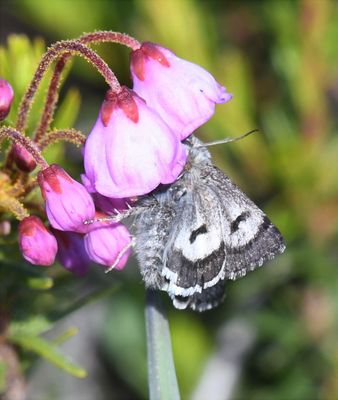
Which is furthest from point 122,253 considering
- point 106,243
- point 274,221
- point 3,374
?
point 274,221

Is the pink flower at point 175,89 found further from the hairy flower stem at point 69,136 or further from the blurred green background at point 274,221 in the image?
the blurred green background at point 274,221

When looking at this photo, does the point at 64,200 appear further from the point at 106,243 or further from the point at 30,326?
the point at 30,326

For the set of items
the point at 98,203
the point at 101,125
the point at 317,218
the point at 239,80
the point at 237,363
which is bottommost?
the point at 237,363

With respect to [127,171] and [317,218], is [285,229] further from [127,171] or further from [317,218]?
[127,171]

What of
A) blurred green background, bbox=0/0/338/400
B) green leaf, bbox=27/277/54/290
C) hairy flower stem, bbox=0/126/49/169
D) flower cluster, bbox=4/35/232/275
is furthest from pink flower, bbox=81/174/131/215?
blurred green background, bbox=0/0/338/400

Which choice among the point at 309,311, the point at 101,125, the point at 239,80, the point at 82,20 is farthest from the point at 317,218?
the point at 101,125

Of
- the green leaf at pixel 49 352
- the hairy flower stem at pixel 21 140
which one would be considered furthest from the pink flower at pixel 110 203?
the green leaf at pixel 49 352

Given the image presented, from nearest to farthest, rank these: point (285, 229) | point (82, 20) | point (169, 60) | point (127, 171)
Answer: point (127, 171), point (169, 60), point (285, 229), point (82, 20)
